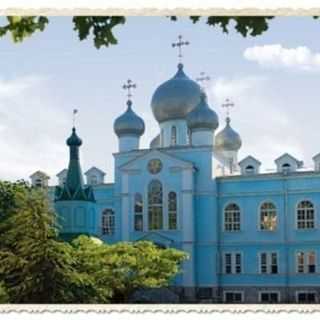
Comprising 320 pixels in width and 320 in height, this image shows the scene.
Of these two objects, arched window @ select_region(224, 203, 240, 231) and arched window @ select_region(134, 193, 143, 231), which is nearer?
arched window @ select_region(134, 193, 143, 231)

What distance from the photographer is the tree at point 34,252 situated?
2.79m

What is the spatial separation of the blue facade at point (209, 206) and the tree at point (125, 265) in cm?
56

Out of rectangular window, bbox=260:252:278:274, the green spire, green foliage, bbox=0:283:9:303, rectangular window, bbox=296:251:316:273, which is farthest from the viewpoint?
rectangular window, bbox=260:252:278:274

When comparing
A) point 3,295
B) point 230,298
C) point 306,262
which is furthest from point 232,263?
point 230,298

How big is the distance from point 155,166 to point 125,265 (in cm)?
309

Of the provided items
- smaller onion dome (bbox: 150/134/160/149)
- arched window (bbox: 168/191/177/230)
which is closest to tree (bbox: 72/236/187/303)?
arched window (bbox: 168/191/177/230)

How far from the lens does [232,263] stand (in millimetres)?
6234

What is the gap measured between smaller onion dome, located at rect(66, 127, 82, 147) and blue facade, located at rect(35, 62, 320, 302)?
10.5ft

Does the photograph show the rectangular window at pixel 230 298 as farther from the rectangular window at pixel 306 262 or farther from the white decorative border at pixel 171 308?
the rectangular window at pixel 306 262

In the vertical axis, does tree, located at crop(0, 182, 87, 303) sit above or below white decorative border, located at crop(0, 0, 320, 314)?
below

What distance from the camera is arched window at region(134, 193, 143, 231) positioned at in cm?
665

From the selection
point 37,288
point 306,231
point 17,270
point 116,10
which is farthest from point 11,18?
point 306,231

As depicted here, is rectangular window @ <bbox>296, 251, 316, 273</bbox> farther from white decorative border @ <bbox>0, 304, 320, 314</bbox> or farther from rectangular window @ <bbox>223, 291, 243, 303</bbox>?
white decorative border @ <bbox>0, 304, 320, 314</bbox>
